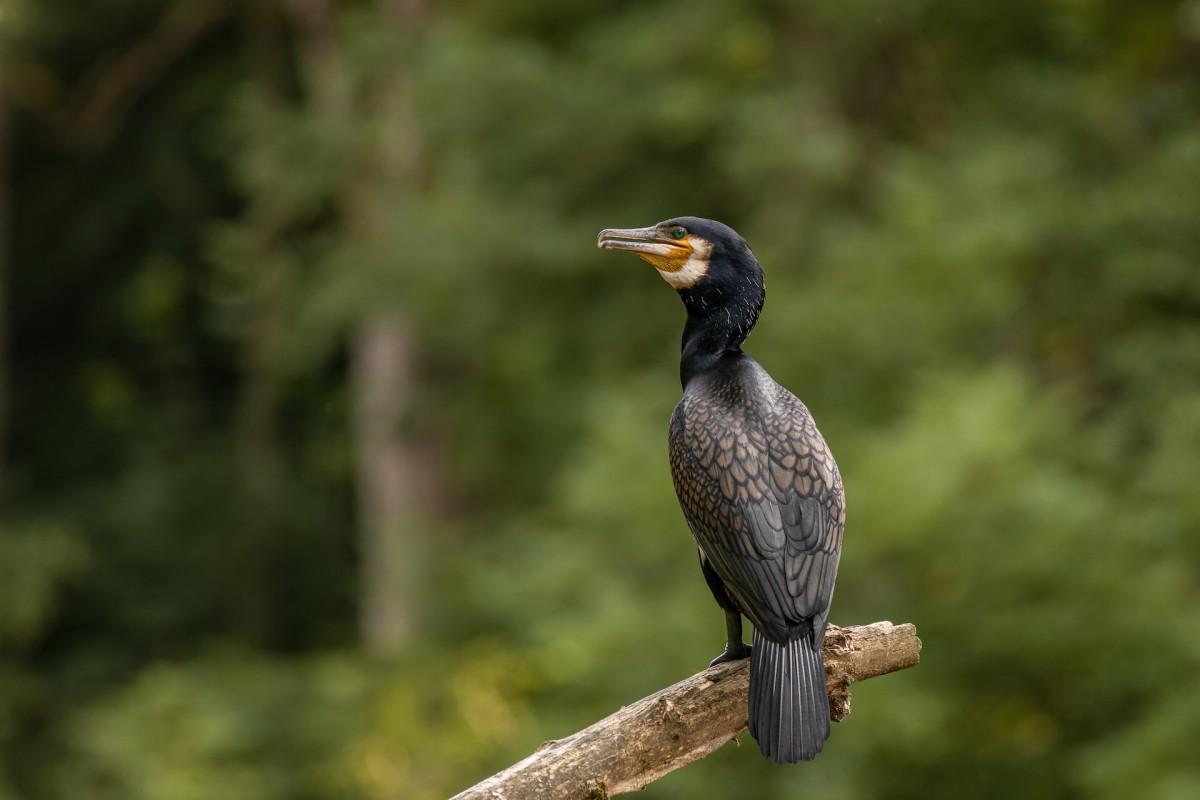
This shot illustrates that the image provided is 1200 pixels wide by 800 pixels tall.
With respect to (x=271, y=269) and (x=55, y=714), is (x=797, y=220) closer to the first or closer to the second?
(x=271, y=269)

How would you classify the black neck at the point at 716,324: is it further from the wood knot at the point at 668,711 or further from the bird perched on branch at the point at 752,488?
the wood knot at the point at 668,711

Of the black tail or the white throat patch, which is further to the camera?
the white throat patch

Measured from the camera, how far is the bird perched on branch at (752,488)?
12.0ft

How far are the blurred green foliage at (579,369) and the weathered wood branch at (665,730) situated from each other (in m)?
4.25

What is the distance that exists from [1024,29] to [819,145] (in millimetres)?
2303

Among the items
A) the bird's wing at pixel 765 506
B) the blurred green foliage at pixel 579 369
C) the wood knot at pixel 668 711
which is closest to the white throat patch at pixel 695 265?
the bird's wing at pixel 765 506

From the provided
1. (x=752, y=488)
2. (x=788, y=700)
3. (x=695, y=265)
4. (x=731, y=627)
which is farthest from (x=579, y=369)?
(x=788, y=700)

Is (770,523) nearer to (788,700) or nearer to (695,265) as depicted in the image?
(788,700)

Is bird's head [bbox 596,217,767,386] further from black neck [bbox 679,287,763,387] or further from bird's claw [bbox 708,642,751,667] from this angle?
bird's claw [bbox 708,642,751,667]

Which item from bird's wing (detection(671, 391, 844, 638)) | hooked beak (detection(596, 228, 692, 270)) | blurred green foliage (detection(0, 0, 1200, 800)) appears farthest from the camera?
blurred green foliage (detection(0, 0, 1200, 800))

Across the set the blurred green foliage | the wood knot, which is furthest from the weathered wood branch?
the blurred green foliage

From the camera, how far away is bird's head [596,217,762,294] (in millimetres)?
4320

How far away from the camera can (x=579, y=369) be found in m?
11.8

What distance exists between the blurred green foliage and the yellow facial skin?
164 inches
